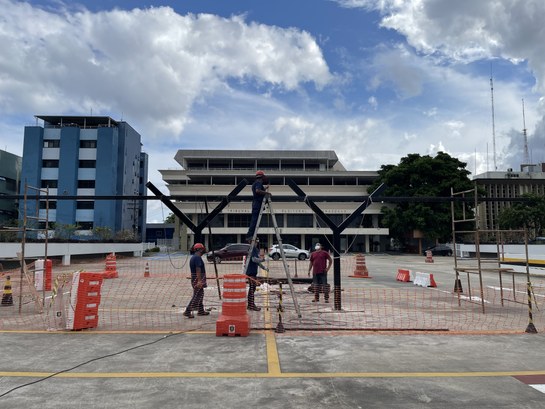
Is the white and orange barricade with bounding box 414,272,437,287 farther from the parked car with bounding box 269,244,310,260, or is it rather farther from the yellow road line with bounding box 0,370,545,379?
the parked car with bounding box 269,244,310,260

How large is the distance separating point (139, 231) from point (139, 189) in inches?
319

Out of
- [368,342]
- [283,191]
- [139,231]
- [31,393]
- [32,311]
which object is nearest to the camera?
[31,393]

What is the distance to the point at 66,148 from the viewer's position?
205 ft

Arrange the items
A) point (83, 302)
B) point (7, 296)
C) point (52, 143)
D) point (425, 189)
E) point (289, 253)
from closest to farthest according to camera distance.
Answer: point (83, 302), point (7, 296), point (289, 253), point (425, 189), point (52, 143)

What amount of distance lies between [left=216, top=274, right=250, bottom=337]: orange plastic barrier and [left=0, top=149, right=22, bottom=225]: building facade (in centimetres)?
6558

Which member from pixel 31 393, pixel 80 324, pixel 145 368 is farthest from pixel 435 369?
pixel 80 324

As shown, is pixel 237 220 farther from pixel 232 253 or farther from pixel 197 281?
pixel 197 281

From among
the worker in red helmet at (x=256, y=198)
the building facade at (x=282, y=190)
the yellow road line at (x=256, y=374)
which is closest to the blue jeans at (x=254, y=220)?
the worker in red helmet at (x=256, y=198)

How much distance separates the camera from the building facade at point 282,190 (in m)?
56.9

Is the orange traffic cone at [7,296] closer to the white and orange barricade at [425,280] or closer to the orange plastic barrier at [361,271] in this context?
the white and orange barricade at [425,280]

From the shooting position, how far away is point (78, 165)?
63312mm

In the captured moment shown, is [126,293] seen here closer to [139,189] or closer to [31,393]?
[31,393]

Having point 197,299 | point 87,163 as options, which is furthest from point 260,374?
point 87,163

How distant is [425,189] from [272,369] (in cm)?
5195
